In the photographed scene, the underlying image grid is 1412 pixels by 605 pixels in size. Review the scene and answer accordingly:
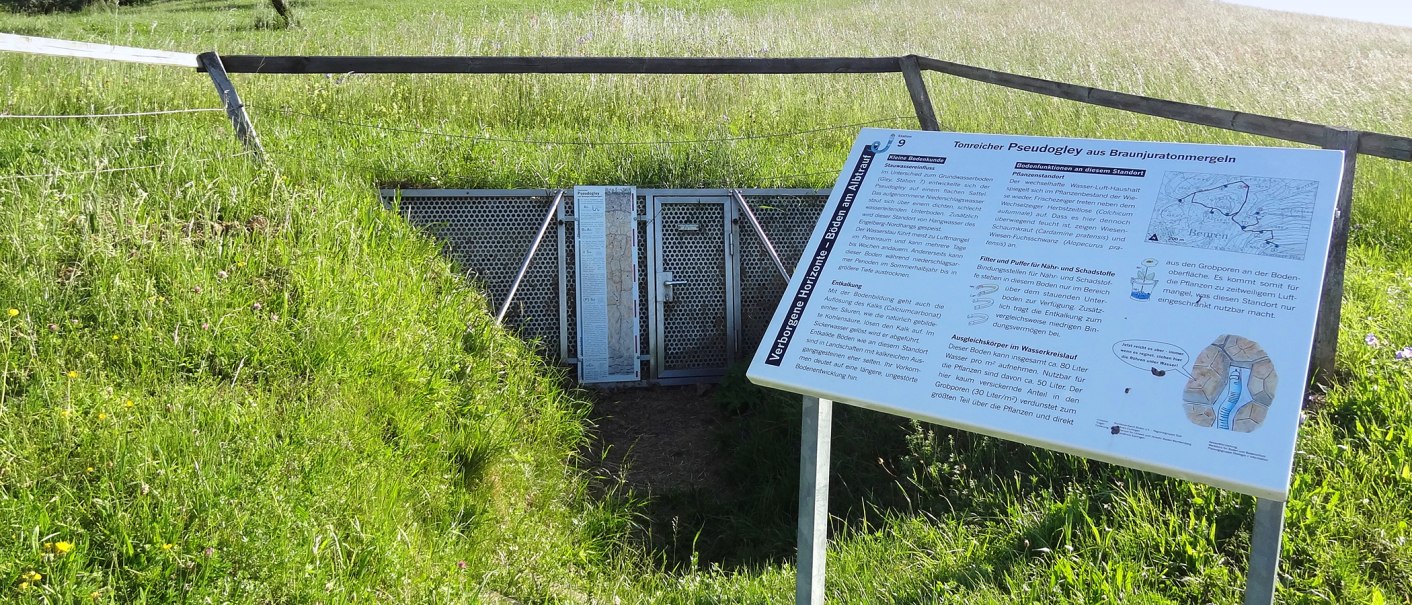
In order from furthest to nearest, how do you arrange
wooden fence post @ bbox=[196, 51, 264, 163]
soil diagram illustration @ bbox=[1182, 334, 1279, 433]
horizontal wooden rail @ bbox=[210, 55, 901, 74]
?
horizontal wooden rail @ bbox=[210, 55, 901, 74], wooden fence post @ bbox=[196, 51, 264, 163], soil diagram illustration @ bbox=[1182, 334, 1279, 433]

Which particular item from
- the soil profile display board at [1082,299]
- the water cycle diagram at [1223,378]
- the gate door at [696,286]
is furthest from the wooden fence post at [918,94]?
the water cycle diagram at [1223,378]

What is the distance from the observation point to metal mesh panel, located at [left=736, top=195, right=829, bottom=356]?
642cm

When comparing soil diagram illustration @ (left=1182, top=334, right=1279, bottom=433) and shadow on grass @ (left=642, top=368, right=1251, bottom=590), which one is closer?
soil diagram illustration @ (left=1182, top=334, right=1279, bottom=433)

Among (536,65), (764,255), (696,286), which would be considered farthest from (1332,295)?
(536,65)

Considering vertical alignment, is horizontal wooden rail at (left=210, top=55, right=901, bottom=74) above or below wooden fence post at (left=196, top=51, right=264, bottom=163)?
above

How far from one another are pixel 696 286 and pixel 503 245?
1.27 metres

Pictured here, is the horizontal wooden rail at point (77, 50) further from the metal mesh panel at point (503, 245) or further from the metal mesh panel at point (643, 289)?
the metal mesh panel at point (643, 289)

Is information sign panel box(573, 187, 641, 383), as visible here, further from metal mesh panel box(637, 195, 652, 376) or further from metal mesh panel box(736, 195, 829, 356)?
metal mesh panel box(736, 195, 829, 356)

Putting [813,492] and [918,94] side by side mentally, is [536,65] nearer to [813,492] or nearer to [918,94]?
[918,94]

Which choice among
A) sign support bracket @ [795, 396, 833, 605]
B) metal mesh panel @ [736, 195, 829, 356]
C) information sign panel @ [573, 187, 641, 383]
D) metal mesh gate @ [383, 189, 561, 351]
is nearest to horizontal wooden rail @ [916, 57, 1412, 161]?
metal mesh panel @ [736, 195, 829, 356]

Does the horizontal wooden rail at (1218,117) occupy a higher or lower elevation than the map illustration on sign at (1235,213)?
higher

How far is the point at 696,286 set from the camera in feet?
20.9

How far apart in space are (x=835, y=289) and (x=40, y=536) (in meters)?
2.47

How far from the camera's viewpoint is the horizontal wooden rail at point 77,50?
448 centimetres
